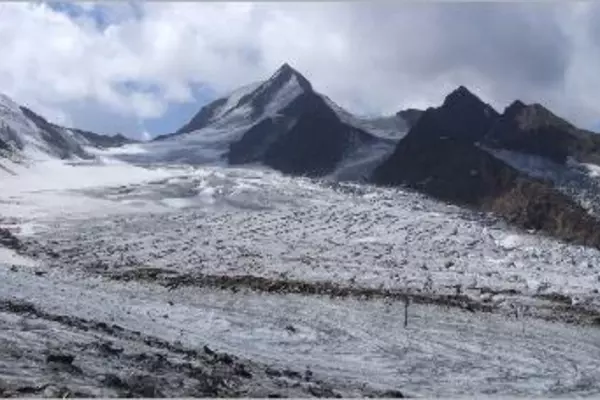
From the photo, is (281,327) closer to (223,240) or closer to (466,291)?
(466,291)

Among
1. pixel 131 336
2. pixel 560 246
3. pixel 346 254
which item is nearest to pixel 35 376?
pixel 131 336

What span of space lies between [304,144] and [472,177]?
48.3 meters

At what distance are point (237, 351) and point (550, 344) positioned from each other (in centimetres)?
1149

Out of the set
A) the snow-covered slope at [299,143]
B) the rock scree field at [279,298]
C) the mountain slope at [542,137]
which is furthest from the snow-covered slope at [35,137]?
the mountain slope at [542,137]

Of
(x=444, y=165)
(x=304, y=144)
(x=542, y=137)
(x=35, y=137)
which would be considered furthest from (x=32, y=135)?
(x=542, y=137)

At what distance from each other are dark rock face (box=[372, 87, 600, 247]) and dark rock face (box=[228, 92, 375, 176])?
1511 cm

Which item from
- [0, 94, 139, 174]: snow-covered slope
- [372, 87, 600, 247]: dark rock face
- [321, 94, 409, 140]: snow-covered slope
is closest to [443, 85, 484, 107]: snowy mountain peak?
[372, 87, 600, 247]: dark rock face

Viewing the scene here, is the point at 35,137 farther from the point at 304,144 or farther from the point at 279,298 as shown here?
the point at 279,298

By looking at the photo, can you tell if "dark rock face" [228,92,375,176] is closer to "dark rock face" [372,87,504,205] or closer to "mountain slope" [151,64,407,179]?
"mountain slope" [151,64,407,179]

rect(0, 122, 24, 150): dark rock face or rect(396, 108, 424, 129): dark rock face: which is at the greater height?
rect(396, 108, 424, 129): dark rock face

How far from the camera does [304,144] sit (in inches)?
6024

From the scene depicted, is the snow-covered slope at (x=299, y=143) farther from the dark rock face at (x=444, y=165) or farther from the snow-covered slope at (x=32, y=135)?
the snow-covered slope at (x=32, y=135)

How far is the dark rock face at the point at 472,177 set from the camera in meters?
83.8

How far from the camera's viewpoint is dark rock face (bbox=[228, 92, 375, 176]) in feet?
482
